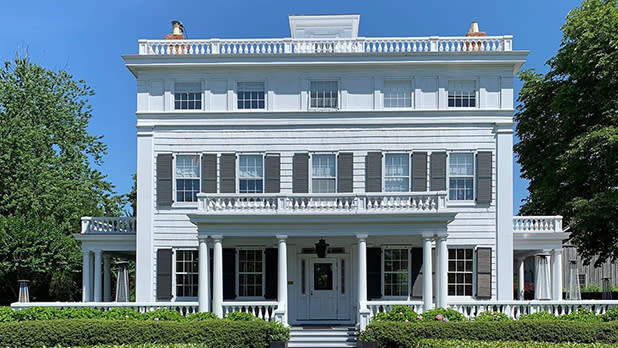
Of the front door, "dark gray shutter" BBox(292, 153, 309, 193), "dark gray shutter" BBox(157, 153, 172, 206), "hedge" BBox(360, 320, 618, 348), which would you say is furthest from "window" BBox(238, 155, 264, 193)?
"hedge" BBox(360, 320, 618, 348)

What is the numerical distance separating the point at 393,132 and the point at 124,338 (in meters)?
11.0

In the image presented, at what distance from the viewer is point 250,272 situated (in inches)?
837

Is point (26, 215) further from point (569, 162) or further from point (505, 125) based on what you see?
point (569, 162)

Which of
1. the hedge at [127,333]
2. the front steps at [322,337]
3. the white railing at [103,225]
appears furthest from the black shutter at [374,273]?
the white railing at [103,225]

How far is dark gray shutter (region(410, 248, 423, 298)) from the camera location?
20.8 meters

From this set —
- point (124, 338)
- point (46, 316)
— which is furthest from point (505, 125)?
point (46, 316)

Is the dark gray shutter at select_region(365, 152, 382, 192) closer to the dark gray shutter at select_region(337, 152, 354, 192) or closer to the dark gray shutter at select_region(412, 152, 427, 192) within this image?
the dark gray shutter at select_region(337, 152, 354, 192)

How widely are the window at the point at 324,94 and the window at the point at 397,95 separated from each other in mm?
1752

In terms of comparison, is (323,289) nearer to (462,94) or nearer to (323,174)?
(323,174)

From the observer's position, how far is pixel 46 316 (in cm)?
1814

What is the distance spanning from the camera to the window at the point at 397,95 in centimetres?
2158

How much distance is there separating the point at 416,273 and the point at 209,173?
7.85 metres

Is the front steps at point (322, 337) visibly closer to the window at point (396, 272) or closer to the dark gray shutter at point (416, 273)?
the window at point (396, 272)

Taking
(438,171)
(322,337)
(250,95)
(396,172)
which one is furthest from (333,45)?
(322,337)
